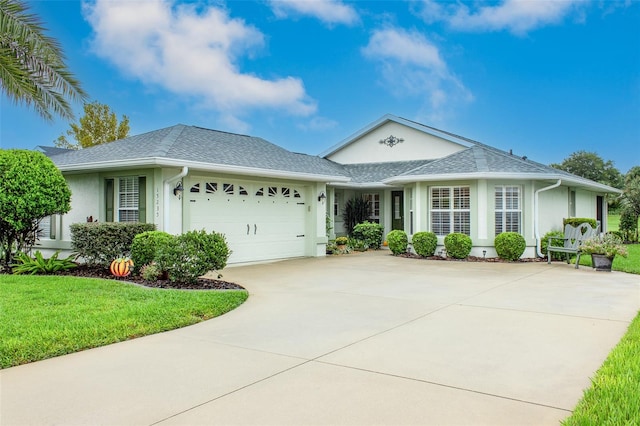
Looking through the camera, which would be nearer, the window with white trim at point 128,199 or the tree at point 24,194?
the tree at point 24,194

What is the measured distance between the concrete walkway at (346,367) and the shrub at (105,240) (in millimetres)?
4245

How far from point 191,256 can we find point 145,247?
1.86 m

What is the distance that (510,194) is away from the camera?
51.0 ft

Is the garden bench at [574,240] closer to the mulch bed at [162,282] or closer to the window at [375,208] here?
the window at [375,208]

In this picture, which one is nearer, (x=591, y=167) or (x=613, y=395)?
(x=613, y=395)

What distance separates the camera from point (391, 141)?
22375 millimetres

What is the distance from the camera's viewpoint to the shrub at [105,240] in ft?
35.1

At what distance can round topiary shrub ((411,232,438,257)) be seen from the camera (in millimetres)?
15805

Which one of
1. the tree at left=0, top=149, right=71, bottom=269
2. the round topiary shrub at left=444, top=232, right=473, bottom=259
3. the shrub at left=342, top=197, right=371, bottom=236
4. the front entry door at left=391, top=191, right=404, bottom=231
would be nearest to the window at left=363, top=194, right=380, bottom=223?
the shrub at left=342, top=197, right=371, bottom=236

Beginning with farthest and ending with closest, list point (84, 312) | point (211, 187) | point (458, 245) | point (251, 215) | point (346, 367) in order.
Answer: point (458, 245) → point (251, 215) → point (211, 187) → point (84, 312) → point (346, 367)

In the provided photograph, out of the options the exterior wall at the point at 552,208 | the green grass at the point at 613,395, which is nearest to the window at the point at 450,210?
the exterior wall at the point at 552,208

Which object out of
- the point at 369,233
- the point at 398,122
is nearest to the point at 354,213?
the point at 369,233

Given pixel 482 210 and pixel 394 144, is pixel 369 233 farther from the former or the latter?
pixel 482 210

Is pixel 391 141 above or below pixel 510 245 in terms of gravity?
above
